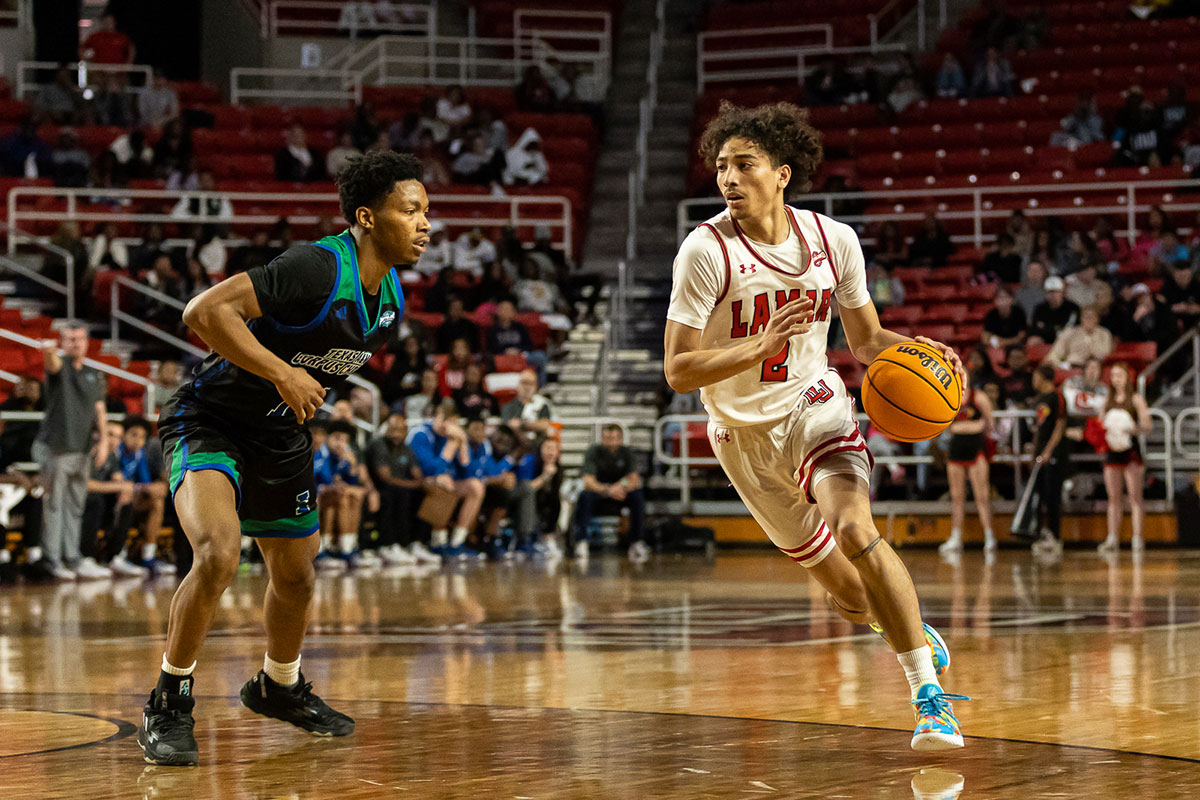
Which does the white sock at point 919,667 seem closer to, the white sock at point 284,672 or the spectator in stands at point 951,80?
the white sock at point 284,672

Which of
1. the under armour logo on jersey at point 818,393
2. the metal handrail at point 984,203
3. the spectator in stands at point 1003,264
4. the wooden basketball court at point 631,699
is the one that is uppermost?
the metal handrail at point 984,203

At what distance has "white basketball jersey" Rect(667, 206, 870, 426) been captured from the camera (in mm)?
4918

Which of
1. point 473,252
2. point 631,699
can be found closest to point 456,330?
point 473,252

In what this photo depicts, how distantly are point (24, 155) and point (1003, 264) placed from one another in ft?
39.4

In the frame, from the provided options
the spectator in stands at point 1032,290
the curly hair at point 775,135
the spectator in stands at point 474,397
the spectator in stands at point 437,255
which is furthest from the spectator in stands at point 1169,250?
the curly hair at point 775,135

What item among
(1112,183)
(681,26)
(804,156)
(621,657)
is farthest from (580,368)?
(804,156)

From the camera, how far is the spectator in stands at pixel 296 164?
20.2m

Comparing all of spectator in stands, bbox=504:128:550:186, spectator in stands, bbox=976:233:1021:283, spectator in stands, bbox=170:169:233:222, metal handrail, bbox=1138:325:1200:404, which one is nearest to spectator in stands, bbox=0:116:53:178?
spectator in stands, bbox=170:169:233:222

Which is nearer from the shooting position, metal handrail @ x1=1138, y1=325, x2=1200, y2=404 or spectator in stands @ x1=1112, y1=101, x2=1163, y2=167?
metal handrail @ x1=1138, y1=325, x2=1200, y2=404

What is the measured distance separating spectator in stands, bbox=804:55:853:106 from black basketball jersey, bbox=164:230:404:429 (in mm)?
17377

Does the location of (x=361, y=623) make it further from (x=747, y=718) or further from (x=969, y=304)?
(x=969, y=304)

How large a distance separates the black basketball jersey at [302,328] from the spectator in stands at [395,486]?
31.8ft

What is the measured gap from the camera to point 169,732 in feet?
14.9

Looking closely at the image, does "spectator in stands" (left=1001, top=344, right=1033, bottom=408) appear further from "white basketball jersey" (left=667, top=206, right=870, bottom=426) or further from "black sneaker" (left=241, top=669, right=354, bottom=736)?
"black sneaker" (left=241, top=669, right=354, bottom=736)
